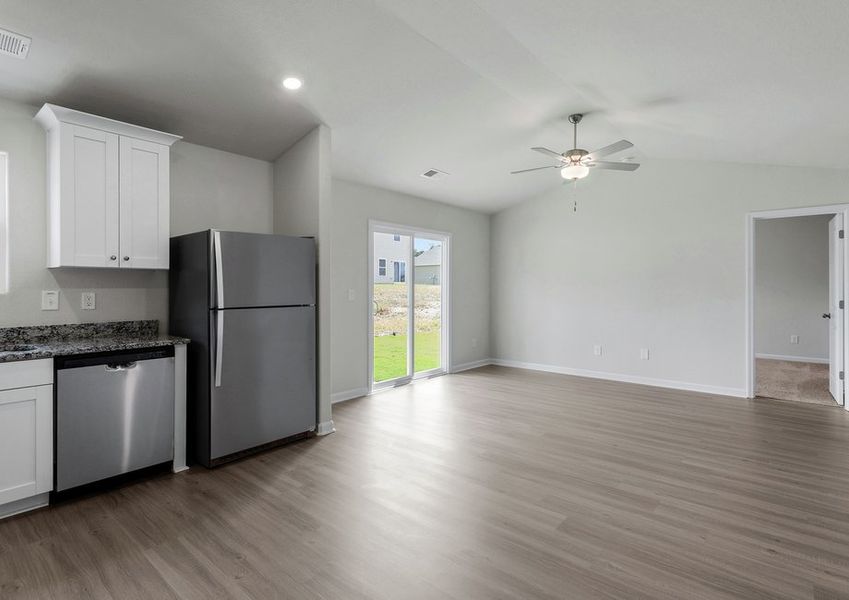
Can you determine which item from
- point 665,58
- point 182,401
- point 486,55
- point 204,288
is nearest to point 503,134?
point 486,55

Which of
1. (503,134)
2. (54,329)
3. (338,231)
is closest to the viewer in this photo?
(54,329)

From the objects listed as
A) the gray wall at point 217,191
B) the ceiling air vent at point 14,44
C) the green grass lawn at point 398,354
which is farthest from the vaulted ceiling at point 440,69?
the green grass lawn at point 398,354

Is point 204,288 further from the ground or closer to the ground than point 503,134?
closer to the ground

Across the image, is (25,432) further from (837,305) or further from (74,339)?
(837,305)

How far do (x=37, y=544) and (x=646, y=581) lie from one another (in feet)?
9.48

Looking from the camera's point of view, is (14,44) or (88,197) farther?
(88,197)

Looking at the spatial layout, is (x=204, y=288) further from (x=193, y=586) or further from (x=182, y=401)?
(x=193, y=586)

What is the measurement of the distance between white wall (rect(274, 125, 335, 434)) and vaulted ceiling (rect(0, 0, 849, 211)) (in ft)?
0.55

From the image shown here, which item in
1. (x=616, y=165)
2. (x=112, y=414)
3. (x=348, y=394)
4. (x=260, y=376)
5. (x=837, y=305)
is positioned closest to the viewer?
(x=112, y=414)

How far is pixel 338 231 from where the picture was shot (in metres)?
4.92

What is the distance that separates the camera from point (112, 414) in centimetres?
271

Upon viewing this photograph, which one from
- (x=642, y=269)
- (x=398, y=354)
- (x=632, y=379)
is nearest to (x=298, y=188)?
(x=398, y=354)

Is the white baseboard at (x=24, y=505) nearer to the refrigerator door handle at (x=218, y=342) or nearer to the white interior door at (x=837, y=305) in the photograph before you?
the refrigerator door handle at (x=218, y=342)

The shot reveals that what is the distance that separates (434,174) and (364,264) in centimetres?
139
